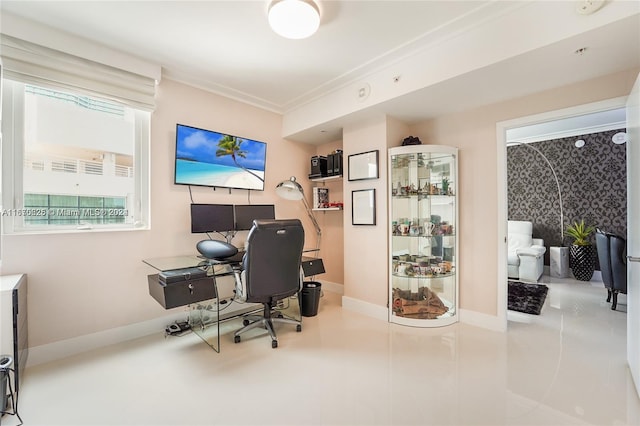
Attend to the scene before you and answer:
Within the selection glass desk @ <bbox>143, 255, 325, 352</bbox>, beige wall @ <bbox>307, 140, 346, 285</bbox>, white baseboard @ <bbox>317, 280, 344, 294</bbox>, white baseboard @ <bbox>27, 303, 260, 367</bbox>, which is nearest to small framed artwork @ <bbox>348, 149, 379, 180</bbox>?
beige wall @ <bbox>307, 140, 346, 285</bbox>

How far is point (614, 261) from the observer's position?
3.06m

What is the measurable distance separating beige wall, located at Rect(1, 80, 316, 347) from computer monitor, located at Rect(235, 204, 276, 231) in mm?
212

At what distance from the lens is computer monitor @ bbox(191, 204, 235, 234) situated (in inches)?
110

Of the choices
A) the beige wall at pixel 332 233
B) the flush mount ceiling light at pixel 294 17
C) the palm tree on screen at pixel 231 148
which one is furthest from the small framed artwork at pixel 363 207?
the flush mount ceiling light at pixel 294 17

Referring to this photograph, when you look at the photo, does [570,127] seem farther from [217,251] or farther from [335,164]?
[217,251]

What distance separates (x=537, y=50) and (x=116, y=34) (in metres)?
3.19

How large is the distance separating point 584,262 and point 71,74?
7.05 metres

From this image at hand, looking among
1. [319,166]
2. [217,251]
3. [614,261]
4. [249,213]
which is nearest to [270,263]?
[217,251]

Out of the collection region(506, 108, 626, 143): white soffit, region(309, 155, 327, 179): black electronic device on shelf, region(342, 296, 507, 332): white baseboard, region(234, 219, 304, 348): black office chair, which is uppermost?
region(506, 108, 626, 143): white soffit

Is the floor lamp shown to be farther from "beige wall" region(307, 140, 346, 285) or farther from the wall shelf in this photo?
the wall shelf

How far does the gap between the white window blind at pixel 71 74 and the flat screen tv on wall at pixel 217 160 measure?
46 centimetres

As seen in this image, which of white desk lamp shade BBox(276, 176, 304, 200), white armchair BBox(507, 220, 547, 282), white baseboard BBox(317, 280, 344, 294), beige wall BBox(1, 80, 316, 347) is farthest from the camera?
white armchair BBox(507, 220, 547, 282)

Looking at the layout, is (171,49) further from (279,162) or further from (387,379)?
(387,379)

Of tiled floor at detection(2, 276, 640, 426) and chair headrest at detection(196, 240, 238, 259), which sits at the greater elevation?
chair headrest at detection(196, 240, 238, 259)
